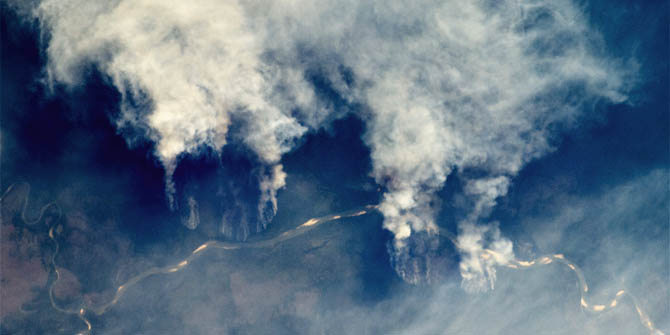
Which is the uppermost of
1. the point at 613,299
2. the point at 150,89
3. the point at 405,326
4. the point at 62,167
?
the point at 150,89

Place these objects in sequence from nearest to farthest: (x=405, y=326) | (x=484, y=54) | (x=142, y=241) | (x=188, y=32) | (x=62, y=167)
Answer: (x=188, y=32) → (x=484, y=54) → (x=62, y=167) → (x=142, y=241) → (x=405, y=326)

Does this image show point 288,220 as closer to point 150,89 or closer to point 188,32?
point 150,89

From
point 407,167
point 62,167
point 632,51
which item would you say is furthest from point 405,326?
point 62,167

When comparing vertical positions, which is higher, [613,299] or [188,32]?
[188,32]

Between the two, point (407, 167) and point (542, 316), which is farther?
point (542, 316)

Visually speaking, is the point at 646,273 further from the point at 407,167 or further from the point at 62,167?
the point at 62,167

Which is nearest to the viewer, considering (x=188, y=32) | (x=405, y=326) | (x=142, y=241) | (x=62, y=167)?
(x=188, y=32)
